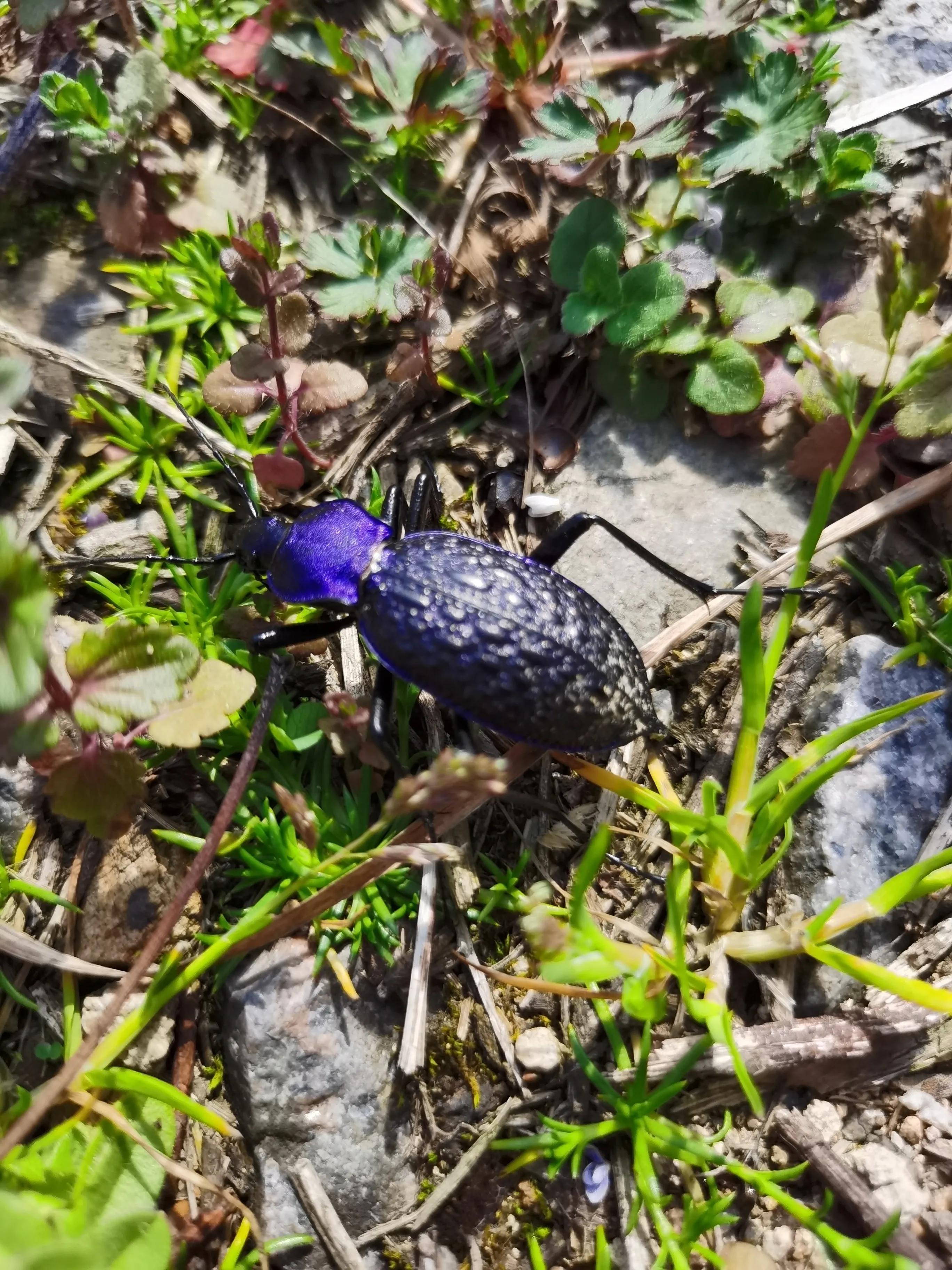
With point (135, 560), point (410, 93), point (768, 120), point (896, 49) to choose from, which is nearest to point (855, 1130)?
point (135, 560)

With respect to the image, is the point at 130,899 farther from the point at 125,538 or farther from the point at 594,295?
the point at 594,295

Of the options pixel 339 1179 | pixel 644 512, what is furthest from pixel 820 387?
pixel 339 1179

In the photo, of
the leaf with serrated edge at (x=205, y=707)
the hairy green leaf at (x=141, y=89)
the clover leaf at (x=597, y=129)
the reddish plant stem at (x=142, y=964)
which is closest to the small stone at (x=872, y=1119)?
the reddish plant stem at (x=142, y=964)

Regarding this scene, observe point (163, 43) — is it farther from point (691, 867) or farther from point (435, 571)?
point (691, 867)

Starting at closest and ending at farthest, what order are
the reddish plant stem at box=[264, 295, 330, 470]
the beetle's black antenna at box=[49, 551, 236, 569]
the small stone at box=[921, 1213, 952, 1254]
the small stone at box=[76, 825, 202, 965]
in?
the small stone at box=[921, 1213, 952, 1254] < the small stone at box=[76, 825, 202, 965] < the reddish plant stem at box=[264, 295, 330, 470] < the beetle's black antenna at box=[49, 551, 236, 569]

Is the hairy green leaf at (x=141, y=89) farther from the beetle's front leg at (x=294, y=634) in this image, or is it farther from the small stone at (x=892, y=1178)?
the small stone at (x=892, y=1178)

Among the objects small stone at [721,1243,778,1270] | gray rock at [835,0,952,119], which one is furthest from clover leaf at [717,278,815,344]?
small stone at [721,1243,778,1270]

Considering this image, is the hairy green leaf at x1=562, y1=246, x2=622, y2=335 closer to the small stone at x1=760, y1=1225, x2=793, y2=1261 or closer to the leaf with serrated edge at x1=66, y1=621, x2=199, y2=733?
the leaf with serrated edge at x1=66, y1=621, x2=199, y2=733
